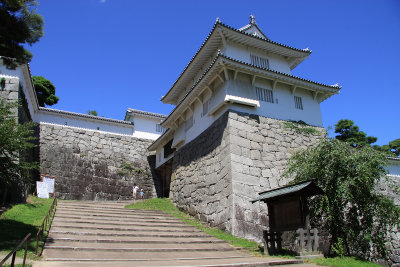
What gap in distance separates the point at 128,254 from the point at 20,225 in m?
3.48

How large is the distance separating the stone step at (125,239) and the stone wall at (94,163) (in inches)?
427

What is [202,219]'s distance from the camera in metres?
12.6

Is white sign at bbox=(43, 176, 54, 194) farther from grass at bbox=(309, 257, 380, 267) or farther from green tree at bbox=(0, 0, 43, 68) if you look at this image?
grass at bbox=(309, 257, 380, 267)

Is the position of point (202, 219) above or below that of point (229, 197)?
below

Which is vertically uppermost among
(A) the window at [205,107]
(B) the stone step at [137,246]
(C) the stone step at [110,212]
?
(A) the window at [205,107]

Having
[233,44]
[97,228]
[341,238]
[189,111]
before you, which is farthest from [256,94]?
[97,228]

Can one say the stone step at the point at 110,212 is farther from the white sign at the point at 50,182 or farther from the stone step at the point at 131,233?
the white sign at the point at 50,182

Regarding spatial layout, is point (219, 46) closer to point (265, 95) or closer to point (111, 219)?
point (265, 95)

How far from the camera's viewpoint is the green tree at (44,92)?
27953mm

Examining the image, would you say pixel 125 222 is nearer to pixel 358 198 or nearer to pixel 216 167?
pixel 216 167

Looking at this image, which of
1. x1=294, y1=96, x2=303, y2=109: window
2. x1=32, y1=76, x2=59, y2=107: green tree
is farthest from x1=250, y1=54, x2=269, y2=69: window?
x1=32, y1=76, x2=59, y2=107: green tree

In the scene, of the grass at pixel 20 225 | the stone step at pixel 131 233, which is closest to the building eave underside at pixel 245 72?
the stone step at pixel 131 233

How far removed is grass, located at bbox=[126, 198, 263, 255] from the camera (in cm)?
924

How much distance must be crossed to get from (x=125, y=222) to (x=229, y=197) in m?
3.89
